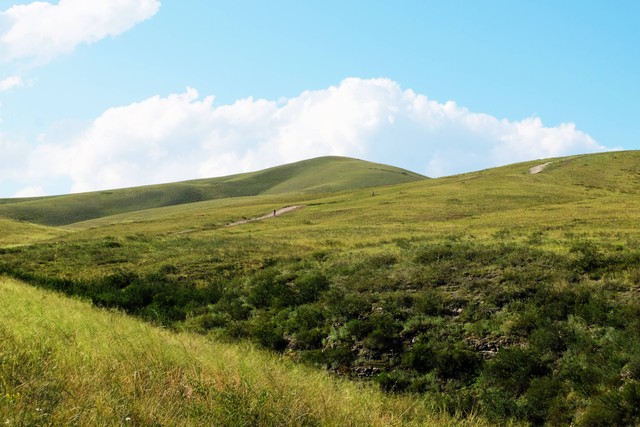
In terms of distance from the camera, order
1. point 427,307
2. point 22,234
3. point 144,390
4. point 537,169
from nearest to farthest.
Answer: point 144,390 < point 427,307 < point 22,234 < point 537,169

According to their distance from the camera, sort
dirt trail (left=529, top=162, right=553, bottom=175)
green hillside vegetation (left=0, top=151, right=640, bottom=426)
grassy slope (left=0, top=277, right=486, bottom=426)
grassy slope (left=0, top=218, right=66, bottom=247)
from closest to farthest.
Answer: grassy slope (left=0, top=277, right=486, bottom=426)
green hillside vegetation (left=0, top=151, right=640, bottom=426)
grassy slope (left=0, top=218, right=66, bottom=247)
dirt trail (left=529, top=162, right=553, bottom=175)

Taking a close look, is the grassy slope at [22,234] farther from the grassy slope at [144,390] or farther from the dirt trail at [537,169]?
the dirt trail at [537,169]

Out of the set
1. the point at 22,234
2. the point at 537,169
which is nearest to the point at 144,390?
the point at 22,234

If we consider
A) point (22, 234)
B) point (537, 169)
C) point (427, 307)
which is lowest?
point (427, 307)

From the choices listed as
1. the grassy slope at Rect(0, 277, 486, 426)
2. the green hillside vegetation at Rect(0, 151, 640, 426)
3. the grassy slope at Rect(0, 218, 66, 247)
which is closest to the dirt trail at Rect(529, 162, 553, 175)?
the green hillside vegetation at Rect(0, 151, 640, 426)

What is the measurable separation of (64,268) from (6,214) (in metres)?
162

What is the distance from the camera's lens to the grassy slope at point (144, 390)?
6750 mm

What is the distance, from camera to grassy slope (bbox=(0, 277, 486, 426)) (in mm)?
6750

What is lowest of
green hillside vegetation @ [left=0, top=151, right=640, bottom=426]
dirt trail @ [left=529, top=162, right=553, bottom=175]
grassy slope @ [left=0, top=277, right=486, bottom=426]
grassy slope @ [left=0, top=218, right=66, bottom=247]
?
green hillside vegetation @ [left=0, top=151, right=640, bottom=426]

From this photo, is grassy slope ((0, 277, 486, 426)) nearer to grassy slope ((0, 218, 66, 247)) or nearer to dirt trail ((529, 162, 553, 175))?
grassy slope ((0, 218, 66, 247))

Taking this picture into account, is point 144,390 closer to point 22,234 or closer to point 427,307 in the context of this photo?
point 427,307

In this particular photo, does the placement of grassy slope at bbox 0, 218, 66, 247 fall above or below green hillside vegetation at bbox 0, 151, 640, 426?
above

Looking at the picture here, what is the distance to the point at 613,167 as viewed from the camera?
110m

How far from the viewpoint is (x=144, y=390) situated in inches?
311
